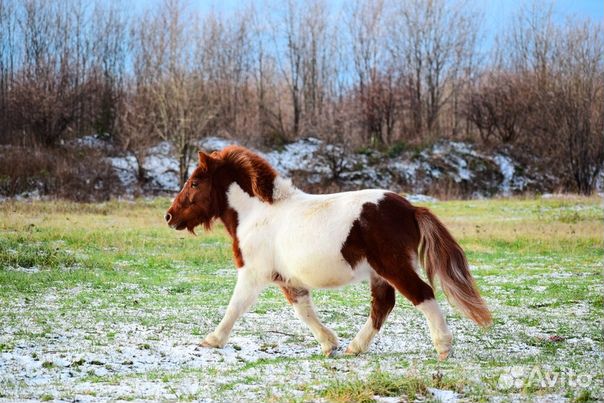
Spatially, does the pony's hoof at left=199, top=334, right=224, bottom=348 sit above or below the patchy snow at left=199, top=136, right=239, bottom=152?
below

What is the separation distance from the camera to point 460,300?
6.83m

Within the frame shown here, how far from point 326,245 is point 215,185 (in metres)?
1.84

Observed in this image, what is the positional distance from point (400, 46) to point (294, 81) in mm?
8693

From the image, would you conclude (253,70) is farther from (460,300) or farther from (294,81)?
(460,300)

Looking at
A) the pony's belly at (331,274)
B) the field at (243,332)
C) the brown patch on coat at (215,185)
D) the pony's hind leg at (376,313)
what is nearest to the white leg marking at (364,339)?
the pony's hind leg at (376,313)

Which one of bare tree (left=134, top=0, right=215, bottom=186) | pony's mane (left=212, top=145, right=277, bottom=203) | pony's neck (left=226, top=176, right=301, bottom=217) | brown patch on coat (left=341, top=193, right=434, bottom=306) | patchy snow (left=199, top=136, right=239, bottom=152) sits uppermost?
bare tree (left=134, top=0, right=215, bottom=186)

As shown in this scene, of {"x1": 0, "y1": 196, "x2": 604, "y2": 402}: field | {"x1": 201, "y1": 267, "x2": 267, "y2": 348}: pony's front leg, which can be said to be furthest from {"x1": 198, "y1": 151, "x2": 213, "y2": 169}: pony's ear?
{"x1": 0, "y1": 196, "x2": 604, "y2": 402}: field

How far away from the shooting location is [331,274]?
6969 millimetres

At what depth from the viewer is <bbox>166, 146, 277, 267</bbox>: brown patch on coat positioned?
802 centimetres

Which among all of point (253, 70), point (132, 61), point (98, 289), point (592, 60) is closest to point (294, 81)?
point (253, 70)

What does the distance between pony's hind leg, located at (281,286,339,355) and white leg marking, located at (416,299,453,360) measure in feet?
3.96

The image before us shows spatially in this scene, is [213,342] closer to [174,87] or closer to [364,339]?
[364,339]

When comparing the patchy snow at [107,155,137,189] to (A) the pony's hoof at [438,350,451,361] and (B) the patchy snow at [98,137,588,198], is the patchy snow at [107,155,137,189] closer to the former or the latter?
(B) the patchy snow at [98,137,588,198]

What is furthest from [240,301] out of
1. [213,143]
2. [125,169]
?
[213,143]
